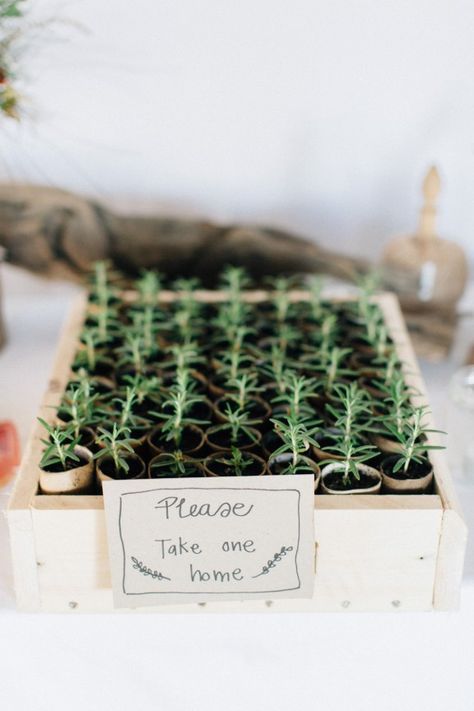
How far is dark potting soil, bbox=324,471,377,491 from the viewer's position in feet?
3.44

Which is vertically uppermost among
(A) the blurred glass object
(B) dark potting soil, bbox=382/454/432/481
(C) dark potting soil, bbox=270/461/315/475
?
(C) dark potting soil, bbox=270/461/315/475

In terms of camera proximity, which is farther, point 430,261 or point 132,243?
point 132,243

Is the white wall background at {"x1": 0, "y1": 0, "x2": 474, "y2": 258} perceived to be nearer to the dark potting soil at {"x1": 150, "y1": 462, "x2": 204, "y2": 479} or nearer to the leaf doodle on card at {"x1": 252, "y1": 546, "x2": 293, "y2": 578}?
the dark potting soil at {"x1": 150, "y1": 462, "x2": 204, "y2": 479}

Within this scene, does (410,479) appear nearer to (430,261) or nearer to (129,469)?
(129,469)

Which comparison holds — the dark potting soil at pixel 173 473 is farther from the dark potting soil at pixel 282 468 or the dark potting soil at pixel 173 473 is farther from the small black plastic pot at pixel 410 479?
the small black plastic pot at pixel 410 479

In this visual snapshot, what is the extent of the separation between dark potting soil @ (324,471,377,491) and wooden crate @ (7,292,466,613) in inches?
1.5

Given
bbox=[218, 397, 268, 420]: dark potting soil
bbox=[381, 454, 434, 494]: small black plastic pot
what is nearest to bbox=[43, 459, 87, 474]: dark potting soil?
bbox=[218, 397, 268, 420]: dark potting soil

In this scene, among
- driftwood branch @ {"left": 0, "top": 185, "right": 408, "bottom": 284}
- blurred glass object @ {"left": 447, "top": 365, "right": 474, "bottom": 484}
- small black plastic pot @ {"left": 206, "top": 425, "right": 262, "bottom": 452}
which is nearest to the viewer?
small black plastic pot @ {"left": 206, "top": 425, "right": 262, "bottom": 452}

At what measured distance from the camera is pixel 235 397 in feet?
3.87

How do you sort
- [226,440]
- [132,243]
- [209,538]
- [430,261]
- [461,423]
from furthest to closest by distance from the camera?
[132,243] → [430,261] → [461,423] → [226,440] → [209,538]

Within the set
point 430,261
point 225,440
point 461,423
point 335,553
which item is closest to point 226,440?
point 225,440

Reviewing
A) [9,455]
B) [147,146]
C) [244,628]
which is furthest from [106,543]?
[147,146]

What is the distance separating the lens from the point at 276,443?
114cm

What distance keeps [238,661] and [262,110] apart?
1.12 m
